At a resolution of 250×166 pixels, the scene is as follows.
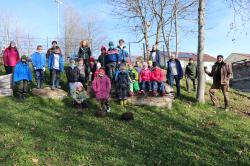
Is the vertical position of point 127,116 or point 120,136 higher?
point 127,116

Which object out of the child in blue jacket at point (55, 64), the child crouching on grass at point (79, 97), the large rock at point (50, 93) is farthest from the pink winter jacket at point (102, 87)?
the child in blue jacket at point (55, 64)

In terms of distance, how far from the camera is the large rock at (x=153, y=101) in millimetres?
13648

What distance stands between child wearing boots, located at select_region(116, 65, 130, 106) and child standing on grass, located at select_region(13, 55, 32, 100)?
3.45 meters

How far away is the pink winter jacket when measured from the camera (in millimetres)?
12938

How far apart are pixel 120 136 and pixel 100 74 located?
139 inches

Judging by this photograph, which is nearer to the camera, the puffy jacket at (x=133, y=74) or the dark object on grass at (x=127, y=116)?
the dark object on grass at (x=127, y=116)

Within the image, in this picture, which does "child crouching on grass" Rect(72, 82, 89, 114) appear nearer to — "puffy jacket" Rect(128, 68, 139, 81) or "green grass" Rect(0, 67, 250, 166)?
"green grass" Rect(0, 67, 250, 166)

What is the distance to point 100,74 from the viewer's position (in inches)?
522

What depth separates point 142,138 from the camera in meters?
10.2

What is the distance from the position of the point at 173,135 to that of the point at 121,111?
3.04 metres

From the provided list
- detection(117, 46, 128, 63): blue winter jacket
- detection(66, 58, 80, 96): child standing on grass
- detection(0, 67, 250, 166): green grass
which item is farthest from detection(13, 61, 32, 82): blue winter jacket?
detection(117, 46, 128, 63): blue winter jacket

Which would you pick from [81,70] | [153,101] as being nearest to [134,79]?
[153,101]

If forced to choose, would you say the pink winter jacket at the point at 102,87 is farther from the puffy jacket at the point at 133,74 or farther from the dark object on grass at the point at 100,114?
the puffy jacket at the point at 133,74

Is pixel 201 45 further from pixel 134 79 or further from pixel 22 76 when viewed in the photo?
pixel 22 76
